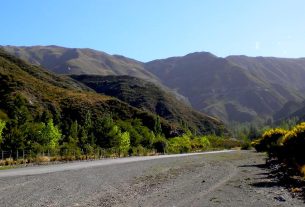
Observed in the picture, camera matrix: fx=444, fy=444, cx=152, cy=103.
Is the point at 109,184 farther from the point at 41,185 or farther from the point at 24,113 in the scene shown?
the point at 24,113

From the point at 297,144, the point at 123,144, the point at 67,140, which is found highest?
the point at 67,140

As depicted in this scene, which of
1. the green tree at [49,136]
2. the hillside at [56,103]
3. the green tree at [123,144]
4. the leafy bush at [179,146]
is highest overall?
the hillside at [56,103]

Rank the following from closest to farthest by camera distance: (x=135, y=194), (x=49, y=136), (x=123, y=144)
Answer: (x=135, y=194), (x=49, y=136), (x=123, y=144)

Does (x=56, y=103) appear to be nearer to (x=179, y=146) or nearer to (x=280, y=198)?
(x=179, y=146)

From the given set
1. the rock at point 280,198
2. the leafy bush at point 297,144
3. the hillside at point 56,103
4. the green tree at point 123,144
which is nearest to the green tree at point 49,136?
the green tree at point 123,144

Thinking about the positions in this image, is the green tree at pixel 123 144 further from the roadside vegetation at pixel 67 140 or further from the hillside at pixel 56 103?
the hillside at pixel 56 103

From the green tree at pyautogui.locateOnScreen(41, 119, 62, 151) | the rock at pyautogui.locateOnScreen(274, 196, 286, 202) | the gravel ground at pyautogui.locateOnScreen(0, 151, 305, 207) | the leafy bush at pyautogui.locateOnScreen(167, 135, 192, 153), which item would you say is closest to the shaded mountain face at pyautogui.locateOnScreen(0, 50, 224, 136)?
the leafy bush at pyautogui.locateOnScreen(167, 135, 192, 153)

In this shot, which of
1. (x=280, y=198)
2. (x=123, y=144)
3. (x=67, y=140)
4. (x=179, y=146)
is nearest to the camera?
(x=280, y=198)

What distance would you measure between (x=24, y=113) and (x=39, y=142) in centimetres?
713

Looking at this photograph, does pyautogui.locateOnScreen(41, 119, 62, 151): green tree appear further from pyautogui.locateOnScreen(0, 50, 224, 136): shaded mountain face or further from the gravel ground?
the gravel ground

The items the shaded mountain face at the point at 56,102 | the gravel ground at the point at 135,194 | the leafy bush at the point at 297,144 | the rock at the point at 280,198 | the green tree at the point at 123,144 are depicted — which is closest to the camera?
the gravel ground at the point at 135,194

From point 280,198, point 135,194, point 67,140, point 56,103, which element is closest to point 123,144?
point 67,140

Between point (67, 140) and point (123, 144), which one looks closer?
point (67, 140)

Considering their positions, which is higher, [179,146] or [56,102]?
[56,102]
